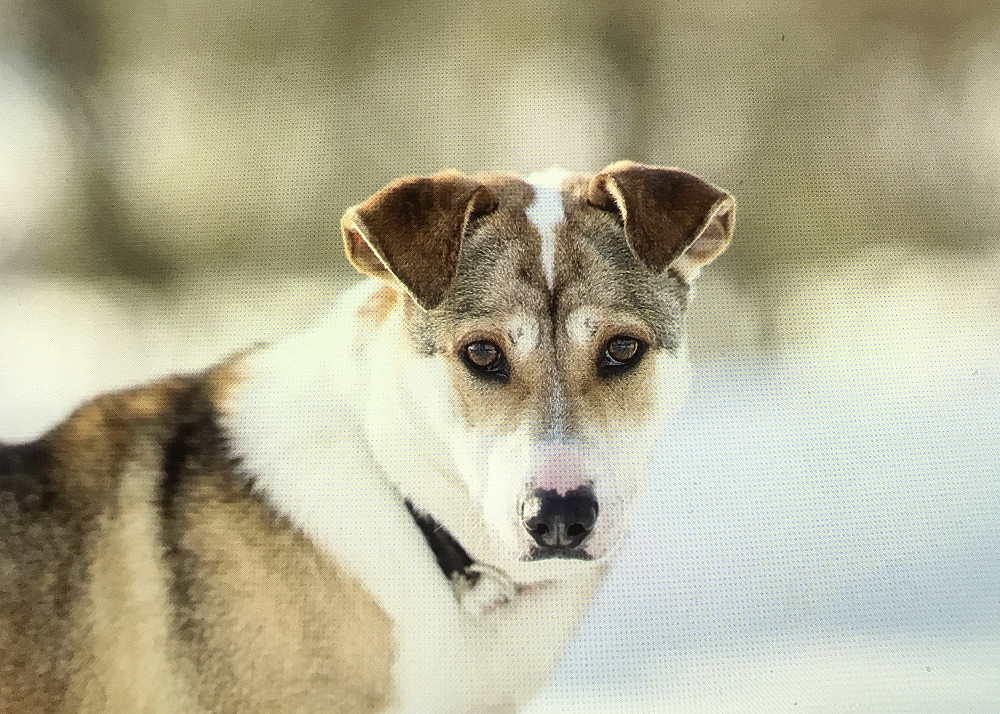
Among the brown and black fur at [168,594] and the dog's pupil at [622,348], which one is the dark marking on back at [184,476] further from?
the dog's pupil at [622,348]

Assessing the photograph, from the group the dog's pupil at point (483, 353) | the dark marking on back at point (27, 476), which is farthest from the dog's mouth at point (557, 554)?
the dark marking on back at point (27, 476)

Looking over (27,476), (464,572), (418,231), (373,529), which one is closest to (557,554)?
(464,572)

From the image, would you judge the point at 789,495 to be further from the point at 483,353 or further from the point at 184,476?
the point at 184,476

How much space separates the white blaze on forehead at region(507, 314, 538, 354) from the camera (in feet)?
4.27

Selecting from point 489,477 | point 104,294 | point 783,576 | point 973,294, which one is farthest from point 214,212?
point 973,294

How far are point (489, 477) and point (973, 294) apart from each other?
1.14 metres

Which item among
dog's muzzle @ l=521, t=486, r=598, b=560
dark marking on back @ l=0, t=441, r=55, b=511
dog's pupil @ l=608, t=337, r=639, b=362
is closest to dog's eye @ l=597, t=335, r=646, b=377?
dog's pupil @ l=608, t=337, r=639, b=362

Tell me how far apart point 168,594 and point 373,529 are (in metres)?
0.36

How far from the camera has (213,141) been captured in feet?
5.49

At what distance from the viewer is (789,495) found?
1516 mm

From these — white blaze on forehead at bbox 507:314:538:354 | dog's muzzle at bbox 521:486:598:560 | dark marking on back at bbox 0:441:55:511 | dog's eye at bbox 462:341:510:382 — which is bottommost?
dark marking on back at bbox 0:441:55:511

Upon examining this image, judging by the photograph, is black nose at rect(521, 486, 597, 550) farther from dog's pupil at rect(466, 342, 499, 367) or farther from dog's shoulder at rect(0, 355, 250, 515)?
dog's shoulder at rect(0, 355, 250, 515)

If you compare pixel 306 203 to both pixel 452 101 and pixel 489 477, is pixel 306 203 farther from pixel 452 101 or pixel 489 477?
pixel 489 477

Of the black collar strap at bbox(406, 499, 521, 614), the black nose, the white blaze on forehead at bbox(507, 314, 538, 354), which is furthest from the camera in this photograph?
the black collar strap at bbox(406, 499, 521, 614)
